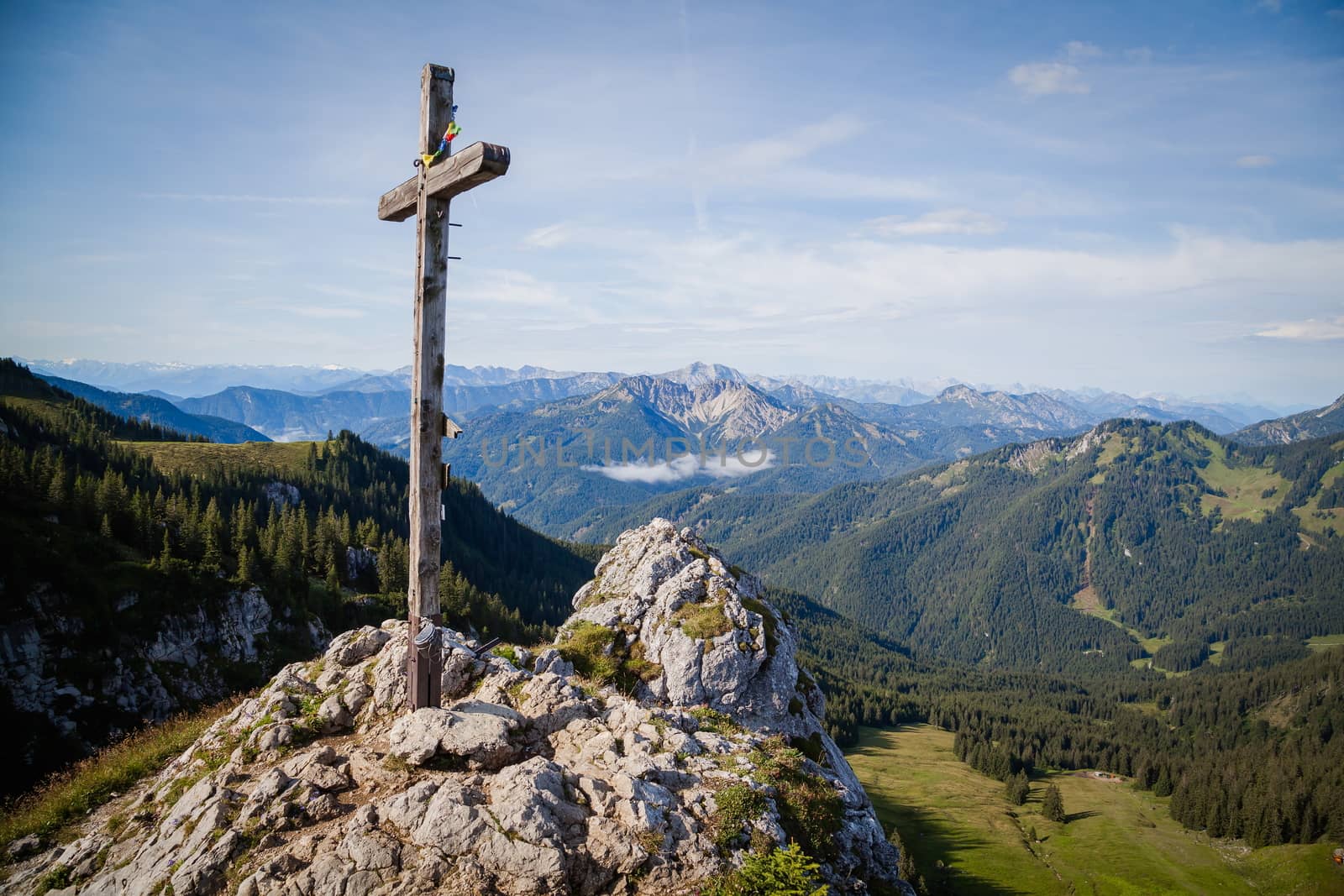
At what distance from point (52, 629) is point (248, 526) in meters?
35.5

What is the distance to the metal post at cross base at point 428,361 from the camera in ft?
43.5

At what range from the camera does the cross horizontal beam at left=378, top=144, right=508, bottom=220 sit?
38.2 feet

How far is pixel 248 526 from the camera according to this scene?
77.8 metres

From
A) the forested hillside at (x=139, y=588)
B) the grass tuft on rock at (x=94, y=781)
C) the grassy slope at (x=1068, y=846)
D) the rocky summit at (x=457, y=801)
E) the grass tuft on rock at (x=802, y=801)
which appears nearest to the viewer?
the rocky summit at (x=457, y=801)

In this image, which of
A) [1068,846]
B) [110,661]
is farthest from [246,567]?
[1068,846]

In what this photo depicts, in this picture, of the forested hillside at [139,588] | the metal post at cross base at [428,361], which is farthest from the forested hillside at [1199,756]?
the metal post at cross base at [428,361]

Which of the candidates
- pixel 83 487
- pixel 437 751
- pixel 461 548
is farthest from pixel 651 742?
pixel 461 548

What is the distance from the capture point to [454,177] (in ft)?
40.5

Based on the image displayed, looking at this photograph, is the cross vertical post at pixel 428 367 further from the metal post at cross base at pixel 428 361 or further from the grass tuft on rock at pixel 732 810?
the grass tuft on rock at pixel 732 810

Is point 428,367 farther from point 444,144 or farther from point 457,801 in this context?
point 457,801

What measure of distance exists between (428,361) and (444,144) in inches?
182

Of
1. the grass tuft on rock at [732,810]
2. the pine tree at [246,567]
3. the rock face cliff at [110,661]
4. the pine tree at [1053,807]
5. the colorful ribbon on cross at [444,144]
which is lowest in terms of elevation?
the pine tree at [1053,807]

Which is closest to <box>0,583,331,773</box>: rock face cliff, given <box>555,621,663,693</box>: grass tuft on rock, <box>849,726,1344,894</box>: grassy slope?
<box>555,621,663,693</box>: grass tuft on rock

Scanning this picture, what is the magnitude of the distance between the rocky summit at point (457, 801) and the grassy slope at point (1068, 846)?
97839mm
